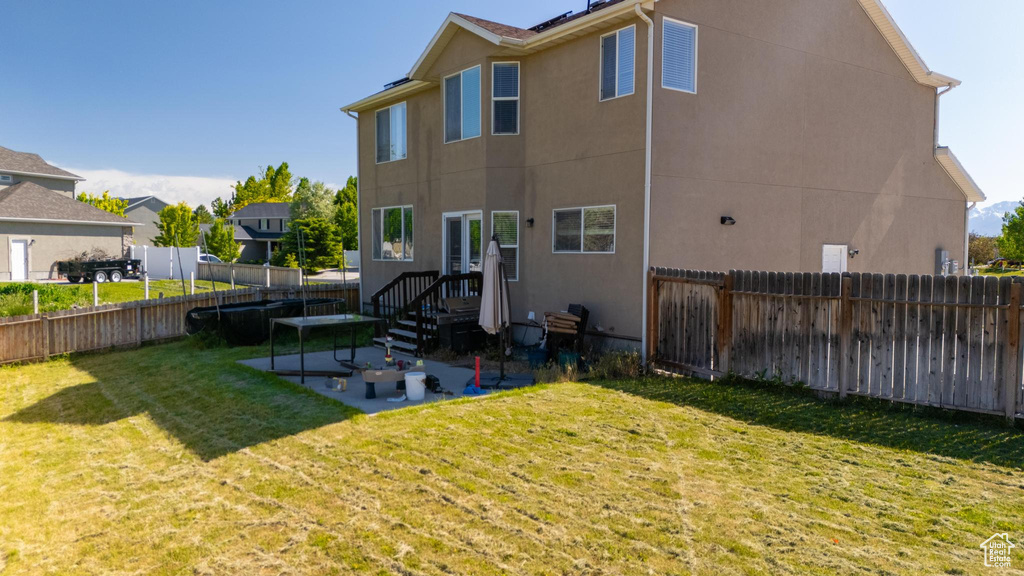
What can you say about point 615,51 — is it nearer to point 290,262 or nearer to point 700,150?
point 700,150

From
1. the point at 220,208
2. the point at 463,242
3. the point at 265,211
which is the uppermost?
the point at 220,208

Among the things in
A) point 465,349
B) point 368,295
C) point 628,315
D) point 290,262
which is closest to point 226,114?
point 290,262

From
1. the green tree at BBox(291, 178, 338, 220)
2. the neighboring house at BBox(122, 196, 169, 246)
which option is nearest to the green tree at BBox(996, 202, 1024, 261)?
the green tree at BBox(291, 178, 338, 220)

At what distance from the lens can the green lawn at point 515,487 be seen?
4453mm

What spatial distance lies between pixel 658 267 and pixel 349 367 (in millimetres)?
5472

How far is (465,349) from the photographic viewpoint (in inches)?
493

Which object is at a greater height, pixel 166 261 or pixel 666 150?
pixel 666 150

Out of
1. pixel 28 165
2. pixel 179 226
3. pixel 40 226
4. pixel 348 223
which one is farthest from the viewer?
pixel 348 223

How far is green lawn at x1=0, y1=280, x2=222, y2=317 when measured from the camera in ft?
47.7

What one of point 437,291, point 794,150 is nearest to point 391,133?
point 437,291

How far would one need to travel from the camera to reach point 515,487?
561cm

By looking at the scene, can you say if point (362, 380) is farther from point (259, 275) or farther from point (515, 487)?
point (259, 275)

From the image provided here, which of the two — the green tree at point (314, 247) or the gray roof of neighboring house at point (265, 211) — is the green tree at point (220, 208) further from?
the green tree at point (314, 247)

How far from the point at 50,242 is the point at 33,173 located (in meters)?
8.00
